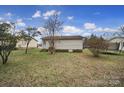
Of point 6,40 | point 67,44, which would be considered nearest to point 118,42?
point 67,44

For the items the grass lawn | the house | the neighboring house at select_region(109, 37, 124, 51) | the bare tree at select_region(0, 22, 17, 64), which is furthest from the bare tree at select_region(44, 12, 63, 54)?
the neighboring house at select_region(109, 37, 124, 51)

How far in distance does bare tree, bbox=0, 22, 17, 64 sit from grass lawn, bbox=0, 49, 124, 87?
0.11 meters

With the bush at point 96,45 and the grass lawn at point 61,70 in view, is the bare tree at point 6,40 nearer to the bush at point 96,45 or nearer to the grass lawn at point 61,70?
the grass lawn at point 61,70

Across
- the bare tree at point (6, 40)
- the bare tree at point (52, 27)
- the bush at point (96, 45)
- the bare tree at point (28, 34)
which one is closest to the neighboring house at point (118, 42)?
the bush at point (96, 45)

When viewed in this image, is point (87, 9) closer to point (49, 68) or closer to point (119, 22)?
point (119, 22)

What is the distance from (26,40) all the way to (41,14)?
614 millimetres

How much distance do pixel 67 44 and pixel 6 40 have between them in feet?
3.64

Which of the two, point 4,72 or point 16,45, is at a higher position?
point 16,45

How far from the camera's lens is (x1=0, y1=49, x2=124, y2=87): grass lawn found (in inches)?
108

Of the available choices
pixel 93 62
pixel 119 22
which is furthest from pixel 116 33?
pixel 93 62

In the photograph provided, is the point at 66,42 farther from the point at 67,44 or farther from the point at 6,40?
the point at 6,40

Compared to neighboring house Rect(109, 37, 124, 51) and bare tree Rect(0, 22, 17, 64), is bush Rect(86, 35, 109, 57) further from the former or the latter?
bare tree Rect(0, 22, 17, 64)

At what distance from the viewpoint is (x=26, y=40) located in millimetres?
3238

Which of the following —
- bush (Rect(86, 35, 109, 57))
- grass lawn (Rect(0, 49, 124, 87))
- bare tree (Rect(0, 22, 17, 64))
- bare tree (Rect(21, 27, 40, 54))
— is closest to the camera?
grass lawn (Rect(0, 49, 124, 87))
